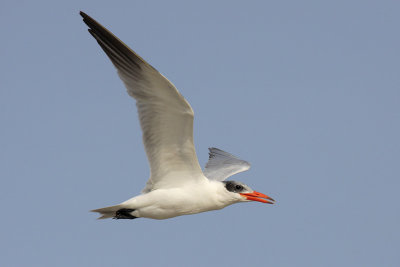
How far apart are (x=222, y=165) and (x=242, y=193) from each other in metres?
3.18

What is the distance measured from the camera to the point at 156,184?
10.9 meters

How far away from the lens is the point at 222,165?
14.2 metres

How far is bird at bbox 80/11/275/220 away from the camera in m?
9.68

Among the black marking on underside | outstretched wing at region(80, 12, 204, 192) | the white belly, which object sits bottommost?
the black marking on underside

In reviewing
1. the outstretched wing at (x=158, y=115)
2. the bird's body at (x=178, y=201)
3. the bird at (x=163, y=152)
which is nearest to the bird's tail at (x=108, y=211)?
the bird at (x=163, y=152)

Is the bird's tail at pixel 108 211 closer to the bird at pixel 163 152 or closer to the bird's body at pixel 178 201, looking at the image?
the bird at pixel 163 152

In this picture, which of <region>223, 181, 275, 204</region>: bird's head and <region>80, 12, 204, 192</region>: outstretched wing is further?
<region>223, 181, 275, 204</region>: bird's head

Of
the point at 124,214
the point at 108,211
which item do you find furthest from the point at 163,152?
the point at 108,211

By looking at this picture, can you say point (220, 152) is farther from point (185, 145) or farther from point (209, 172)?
point (185, 145)

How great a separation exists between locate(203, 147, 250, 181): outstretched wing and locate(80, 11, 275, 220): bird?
7.40 feet

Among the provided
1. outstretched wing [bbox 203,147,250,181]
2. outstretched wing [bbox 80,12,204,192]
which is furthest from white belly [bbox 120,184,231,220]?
outstretched wing [bbox 203,147,250,181]

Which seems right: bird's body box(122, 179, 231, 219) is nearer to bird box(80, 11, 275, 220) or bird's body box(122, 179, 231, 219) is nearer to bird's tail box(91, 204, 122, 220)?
bird box(80, 11, 275, 220)

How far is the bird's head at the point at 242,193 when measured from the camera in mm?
10999

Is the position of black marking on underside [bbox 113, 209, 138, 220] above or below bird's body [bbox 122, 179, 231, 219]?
below
